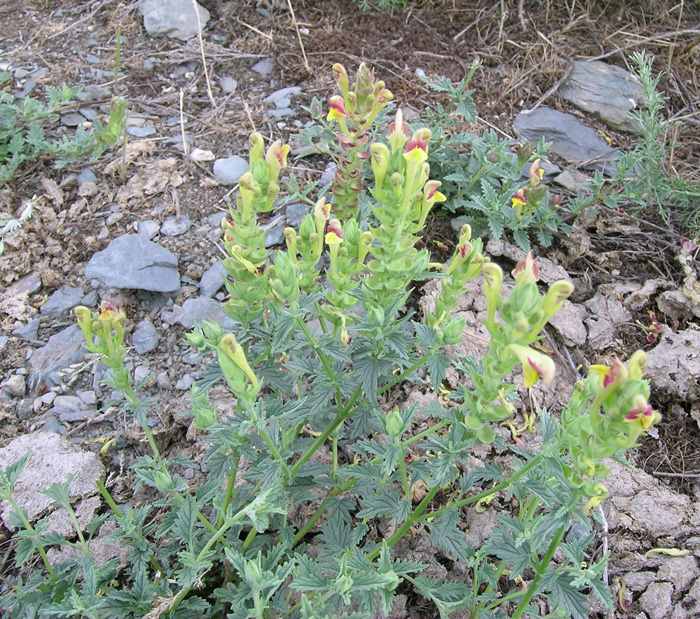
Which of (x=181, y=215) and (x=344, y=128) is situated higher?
(x=344, y=128)

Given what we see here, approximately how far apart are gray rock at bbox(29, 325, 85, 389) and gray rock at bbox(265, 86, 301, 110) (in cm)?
195

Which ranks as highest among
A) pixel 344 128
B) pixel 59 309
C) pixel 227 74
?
pixel 344 128

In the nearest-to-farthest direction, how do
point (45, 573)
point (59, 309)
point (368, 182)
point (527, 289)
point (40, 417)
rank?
point (527, 289), point (45, 573), point (40, 417), point (59, 309), point (368, 182)

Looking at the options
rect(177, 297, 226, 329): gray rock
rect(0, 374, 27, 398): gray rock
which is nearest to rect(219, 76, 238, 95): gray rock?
rect(177, 297, 226, 329): gray rock

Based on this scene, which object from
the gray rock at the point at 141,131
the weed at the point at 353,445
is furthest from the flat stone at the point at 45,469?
the gray rock at the point at 141,131

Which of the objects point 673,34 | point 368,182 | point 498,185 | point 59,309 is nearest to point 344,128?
point 368,182

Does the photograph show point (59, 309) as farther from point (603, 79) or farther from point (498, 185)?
point (603, 79)

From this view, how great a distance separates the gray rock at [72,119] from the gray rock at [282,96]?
3.97 feet

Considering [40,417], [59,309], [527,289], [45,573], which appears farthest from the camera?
[59,309]

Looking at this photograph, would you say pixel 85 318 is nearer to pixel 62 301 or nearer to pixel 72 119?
pixel 62 301

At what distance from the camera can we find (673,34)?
4.29 m

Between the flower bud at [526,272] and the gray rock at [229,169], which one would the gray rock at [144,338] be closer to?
the gray rock at [229,169]

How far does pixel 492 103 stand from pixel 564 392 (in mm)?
2133

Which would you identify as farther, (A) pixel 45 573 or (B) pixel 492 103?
(B) pixel 492 103
